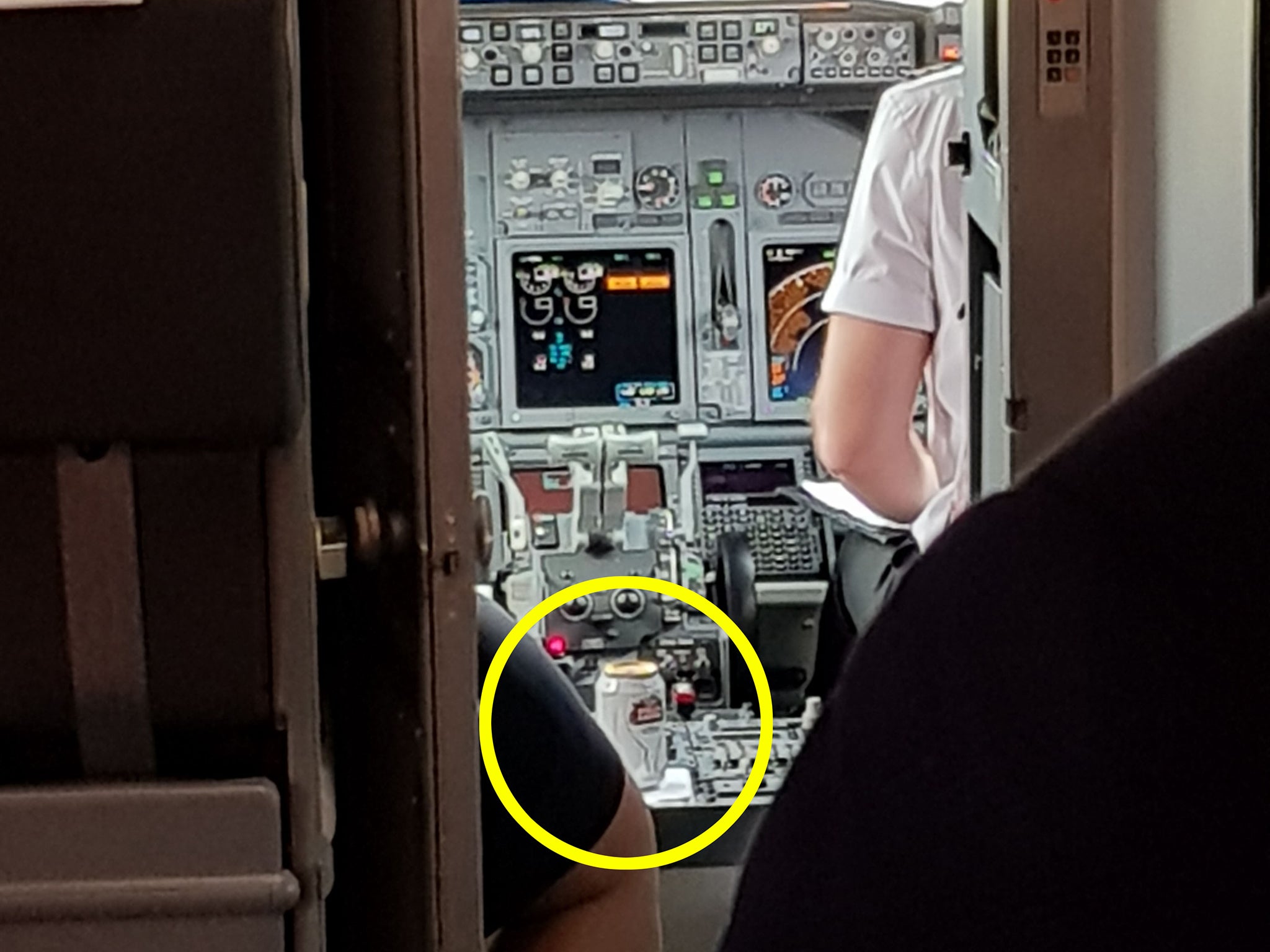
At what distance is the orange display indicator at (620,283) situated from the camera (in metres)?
6.25

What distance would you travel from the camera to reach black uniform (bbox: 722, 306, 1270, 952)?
683 millimetres

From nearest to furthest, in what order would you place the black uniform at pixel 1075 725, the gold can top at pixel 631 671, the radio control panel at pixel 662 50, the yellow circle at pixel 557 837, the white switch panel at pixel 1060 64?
1. the black uniform at pixel 1075 725
2. the yellow circle at pixel 557 837
3. the white switch panel at pixel 1060 64
4. the gold can top at pixel 631 671
5. the radio control panel at pixel 662 50

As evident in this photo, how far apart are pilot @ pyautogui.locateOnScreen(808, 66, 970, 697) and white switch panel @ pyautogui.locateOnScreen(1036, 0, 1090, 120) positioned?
0.75 m

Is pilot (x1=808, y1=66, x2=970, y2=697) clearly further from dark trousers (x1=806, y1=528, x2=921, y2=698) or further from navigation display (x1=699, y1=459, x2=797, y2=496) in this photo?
navigation display (x1=699, y1=459, x2=797, y2=496)

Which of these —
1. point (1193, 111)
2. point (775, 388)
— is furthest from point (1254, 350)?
point (775, 388)

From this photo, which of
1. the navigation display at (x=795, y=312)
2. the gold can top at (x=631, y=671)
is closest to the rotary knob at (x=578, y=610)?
the gold can top at (x=631, y=671)

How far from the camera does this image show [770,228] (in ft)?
20.6

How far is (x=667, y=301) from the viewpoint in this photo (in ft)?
20.6

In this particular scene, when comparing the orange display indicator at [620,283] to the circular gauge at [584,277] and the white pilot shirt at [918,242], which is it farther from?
the white pilot shirt at [918,242]

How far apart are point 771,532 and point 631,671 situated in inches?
40.0

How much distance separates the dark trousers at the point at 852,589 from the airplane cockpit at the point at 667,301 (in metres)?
0.07

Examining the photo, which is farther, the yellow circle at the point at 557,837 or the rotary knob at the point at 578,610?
the rotary knob at the point at 578,610

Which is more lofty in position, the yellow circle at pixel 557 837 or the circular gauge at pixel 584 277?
the circular gauge at pixel 584 277

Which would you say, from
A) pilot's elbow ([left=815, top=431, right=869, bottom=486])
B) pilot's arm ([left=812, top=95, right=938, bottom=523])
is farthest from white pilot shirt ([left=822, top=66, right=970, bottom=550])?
pilot's elbow ([left=815, top=431, right=869, bottom=486])
